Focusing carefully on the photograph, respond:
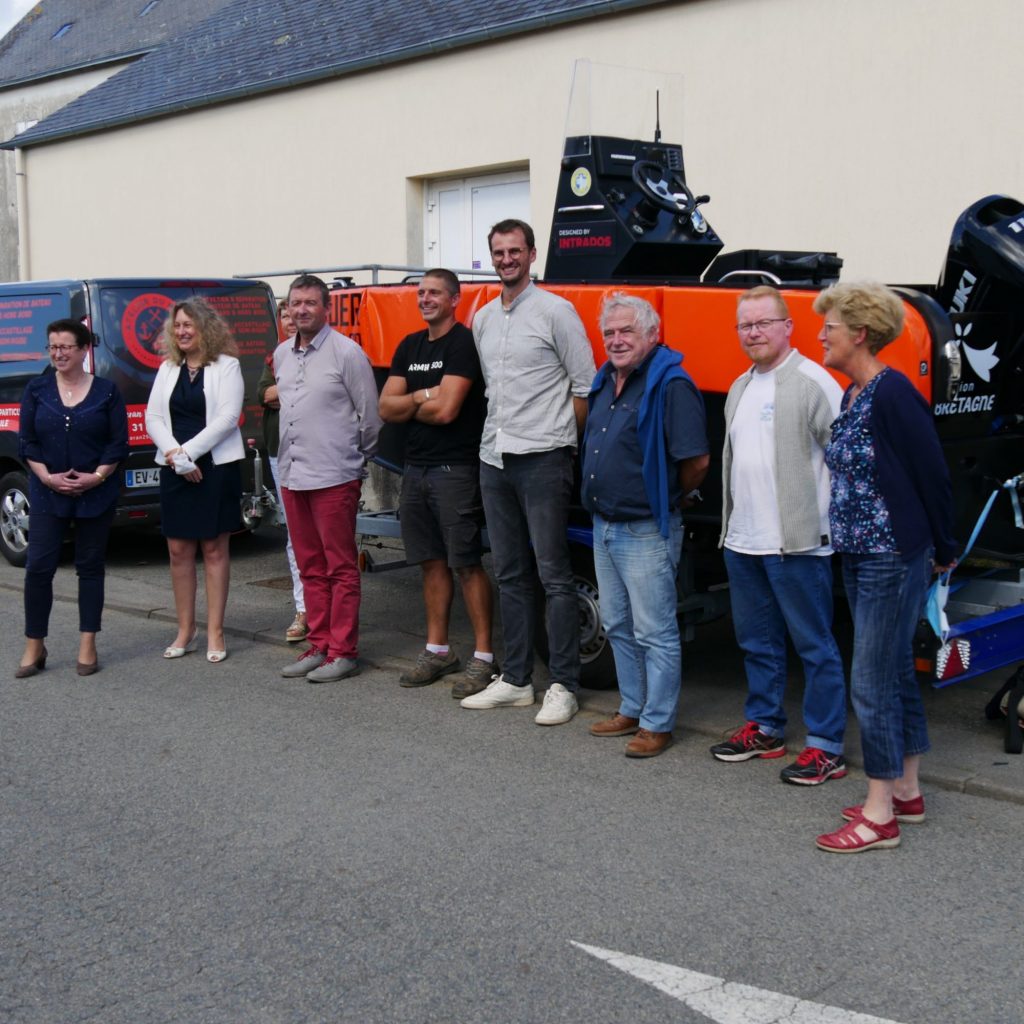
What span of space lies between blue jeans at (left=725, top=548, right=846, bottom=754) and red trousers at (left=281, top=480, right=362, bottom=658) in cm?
229

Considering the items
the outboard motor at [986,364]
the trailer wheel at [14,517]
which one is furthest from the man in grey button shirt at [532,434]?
the trailer wheel at [14,517]

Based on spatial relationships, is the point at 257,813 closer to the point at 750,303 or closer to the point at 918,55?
the point at 750,303

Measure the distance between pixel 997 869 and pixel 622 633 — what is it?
1.86 meters

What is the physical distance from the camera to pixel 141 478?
9648 mm

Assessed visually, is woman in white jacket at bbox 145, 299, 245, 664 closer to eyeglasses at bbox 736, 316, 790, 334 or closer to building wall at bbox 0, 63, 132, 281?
eyeglasses at bbox 736, 316, 790, 334

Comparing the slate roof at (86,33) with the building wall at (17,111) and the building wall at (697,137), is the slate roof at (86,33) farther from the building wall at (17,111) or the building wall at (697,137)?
the building wall at (697,137)

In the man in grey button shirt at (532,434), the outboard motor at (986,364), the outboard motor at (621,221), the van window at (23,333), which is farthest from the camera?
the van window at (23,333)

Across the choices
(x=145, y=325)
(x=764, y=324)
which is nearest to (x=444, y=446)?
(x=764, y=324)

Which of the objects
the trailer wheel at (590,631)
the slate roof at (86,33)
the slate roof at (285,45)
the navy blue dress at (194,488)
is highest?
the slate roof at (86,33)

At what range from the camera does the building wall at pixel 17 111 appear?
24.4 metres

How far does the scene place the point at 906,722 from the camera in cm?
449

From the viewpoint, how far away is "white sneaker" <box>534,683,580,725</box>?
19.2 ft

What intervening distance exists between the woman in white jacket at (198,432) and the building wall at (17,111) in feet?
62.2

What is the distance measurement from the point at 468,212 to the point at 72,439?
9.04m
